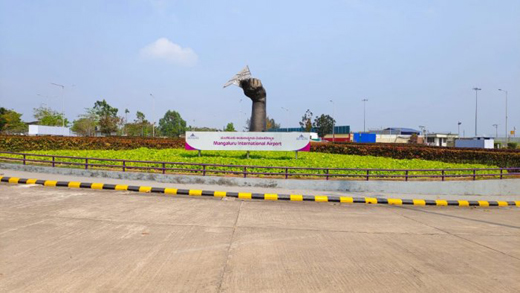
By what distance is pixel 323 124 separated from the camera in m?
80.4

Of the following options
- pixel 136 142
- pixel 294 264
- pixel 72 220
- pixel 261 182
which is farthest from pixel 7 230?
pixel 136 142

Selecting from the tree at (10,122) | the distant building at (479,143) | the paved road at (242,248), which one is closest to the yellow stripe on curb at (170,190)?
the paved road at (242,248)

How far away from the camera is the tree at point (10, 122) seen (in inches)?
2160

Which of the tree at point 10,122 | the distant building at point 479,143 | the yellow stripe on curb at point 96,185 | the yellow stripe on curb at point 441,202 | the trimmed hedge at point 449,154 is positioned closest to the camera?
the yellow stripe on curb at point 441,202

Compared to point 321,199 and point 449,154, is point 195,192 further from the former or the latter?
point 449,154

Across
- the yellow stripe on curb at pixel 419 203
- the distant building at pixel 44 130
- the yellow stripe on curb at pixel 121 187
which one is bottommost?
the yellow stripe on curb at pixel 419 203

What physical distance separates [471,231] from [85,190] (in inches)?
458

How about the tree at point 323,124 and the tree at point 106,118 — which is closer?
the tree at point 106,118

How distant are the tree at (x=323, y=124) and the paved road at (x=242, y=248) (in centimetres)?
7210

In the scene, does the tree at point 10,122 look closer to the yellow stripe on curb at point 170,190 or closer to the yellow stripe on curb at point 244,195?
the yellow stripe on curb at point 170,190

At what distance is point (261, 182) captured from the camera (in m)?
12.8

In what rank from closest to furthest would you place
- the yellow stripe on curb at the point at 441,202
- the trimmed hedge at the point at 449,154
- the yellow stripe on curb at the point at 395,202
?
the yellow stripe on curb at the point at 395,202 → the yellow stripe on curb at the point at 441,202 → the trimmed hedge at the point at 449,154

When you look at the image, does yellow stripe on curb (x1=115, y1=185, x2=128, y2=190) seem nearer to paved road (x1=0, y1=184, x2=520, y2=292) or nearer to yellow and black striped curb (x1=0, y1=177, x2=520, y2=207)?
yellow and black striped curb (x1=0, y1=177, x2=520, y2=207)

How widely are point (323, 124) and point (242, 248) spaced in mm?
76944
